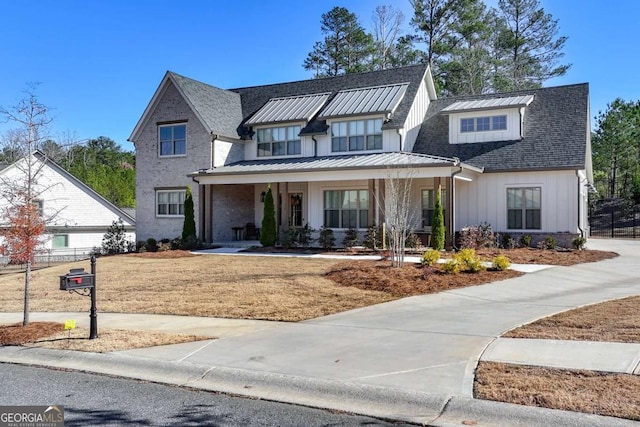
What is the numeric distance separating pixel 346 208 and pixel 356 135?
3511 mm

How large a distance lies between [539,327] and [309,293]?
5.19m

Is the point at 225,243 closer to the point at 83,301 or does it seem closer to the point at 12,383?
the point at 83,301

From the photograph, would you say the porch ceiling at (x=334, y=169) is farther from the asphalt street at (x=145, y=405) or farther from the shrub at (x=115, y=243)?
the asphalt street at (x=145, y=405)

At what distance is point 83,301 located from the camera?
467 inches

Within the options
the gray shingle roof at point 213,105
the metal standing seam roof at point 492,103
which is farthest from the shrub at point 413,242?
the gray shingle roof at point 213,105

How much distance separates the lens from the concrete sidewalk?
512 cm

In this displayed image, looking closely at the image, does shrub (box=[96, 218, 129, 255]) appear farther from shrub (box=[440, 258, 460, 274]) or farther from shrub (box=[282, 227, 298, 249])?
shrub (box=[440, 258, 460, 274])

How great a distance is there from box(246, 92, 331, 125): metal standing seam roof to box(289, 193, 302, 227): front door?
12.4 ft

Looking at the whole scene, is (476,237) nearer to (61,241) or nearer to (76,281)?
(76,281)

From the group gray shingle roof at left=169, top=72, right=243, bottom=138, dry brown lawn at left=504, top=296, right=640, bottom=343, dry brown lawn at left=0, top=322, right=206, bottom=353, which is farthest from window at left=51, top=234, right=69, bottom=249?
dry brown lawn at left=504, top=296, right=640, bottom=343

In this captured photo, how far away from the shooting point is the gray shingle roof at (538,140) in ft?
70.2

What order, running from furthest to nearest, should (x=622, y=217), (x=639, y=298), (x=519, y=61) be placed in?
(x=519, y=61) → (x=622, y=217) → (x=639, y=298)

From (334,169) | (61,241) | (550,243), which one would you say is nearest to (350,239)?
(334,169)

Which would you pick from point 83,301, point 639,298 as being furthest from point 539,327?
point 83,301
